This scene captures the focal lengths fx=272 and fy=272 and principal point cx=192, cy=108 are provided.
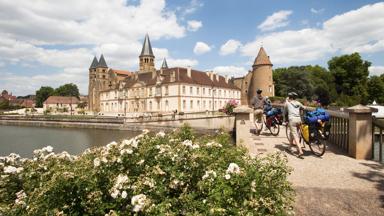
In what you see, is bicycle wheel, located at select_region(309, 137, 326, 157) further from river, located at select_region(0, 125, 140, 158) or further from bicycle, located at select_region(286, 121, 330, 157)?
river, located at select_region(0, 125, 140, 158)

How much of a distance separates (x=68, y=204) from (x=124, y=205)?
65 cm

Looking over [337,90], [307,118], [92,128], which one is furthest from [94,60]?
[307,118]

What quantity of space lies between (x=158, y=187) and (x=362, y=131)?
231 inches

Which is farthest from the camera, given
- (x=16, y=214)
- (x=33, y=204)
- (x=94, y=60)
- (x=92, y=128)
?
(x=94, y=60)

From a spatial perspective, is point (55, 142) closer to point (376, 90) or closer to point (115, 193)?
point (115, 193)

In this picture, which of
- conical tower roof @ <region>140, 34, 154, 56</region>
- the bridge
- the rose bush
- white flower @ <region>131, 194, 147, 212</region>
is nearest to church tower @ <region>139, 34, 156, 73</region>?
conical tower roof @ <region>140, 34, 154, 56</region>

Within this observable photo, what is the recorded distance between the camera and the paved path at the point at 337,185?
4.12 metres

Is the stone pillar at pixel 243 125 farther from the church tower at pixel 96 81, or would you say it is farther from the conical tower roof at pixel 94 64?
the conical tower roof at pixel 94 64

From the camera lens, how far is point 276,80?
68625 mm

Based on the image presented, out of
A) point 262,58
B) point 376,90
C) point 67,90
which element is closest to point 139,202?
point 262,58

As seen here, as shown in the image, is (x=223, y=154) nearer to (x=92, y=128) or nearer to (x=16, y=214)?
(x=16, y=214)

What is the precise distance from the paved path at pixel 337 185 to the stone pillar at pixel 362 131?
26 centimetres

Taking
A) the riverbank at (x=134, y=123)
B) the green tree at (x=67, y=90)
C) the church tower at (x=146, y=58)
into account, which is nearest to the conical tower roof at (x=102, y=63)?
the church tower at (x=146, y=58)

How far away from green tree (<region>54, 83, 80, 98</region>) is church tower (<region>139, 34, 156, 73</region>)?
64.4 metres
